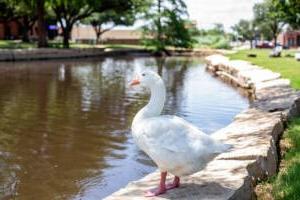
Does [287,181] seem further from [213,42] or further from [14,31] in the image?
[14,31]

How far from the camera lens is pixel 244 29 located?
126 m

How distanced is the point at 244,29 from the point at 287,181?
12269 cm

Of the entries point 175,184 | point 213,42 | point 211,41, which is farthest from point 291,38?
point 175,184

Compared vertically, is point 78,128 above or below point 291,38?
below

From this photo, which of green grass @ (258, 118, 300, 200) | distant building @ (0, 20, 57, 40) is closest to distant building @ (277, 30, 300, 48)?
distant building @ (0, 20, 57, 40)

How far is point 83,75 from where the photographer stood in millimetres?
27781

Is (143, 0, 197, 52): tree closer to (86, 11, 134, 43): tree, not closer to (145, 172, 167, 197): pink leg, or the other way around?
(86, 11, 134, 43): tree

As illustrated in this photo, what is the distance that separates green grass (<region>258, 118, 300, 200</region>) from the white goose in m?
0.76

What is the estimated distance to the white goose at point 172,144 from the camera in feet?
18.8

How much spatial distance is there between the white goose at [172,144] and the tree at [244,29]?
11490cm

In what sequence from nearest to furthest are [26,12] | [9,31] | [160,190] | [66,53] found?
[160,190]
[66,53]
[26,12]
[9,31]

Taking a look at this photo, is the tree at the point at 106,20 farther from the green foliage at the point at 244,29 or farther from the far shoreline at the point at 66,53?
the green foliage at the point at 244,29

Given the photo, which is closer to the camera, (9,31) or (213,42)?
(213,42)

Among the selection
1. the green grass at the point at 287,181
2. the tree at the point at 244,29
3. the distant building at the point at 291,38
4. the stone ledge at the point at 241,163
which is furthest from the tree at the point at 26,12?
the tree at the point at 244,29
